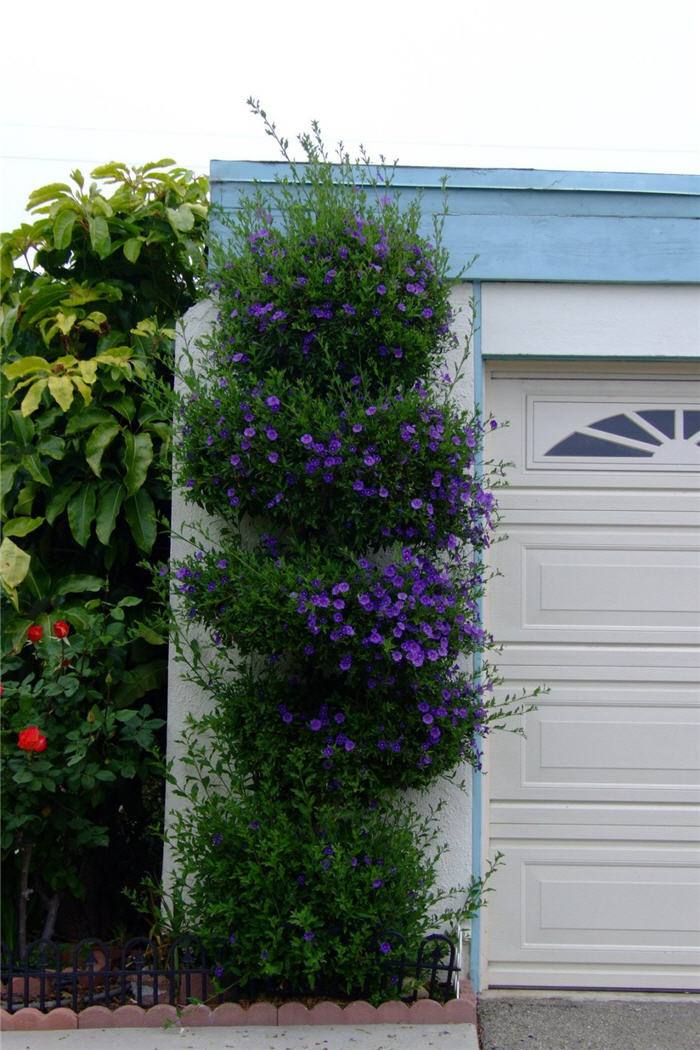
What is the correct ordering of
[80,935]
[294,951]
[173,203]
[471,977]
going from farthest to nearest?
1. [173,203]
2. [80,935]
3. [471,977]
4. [294,951]

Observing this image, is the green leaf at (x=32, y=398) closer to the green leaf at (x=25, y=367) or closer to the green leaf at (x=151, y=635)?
the green leaf at (x=25, y=367)

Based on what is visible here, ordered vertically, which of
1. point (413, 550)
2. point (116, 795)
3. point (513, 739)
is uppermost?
point (413, 550)

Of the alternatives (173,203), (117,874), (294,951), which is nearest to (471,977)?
(294,951)

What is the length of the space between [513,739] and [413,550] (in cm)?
93

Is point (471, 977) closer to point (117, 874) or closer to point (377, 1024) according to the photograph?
point (377, 1024)

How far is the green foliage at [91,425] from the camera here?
12.2 ft

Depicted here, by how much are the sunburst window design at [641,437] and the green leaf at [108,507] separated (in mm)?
1695

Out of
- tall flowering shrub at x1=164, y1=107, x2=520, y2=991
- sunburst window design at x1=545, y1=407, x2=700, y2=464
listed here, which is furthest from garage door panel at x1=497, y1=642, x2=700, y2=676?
sunburst window design at x1=545, y1=407, x2=700, y2=464

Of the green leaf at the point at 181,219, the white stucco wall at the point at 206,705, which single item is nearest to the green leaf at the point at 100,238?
the green leaf at the point at 181,219

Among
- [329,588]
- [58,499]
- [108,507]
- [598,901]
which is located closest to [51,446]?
[58,499]

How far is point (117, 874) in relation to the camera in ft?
12.9

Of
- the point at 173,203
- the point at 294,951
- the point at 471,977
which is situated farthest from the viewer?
the point at 173,203

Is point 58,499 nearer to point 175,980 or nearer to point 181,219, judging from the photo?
point 181,219

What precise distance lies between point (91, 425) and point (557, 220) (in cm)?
197
